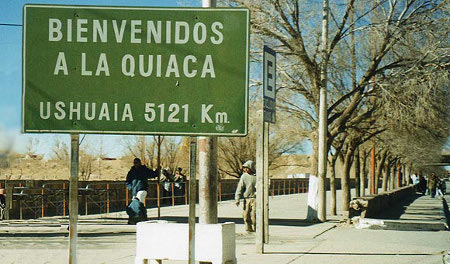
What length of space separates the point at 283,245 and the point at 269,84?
3354mm

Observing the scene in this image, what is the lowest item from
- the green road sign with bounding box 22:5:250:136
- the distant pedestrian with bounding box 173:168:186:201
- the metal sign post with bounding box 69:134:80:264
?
the distant pedestrian with bounding box 173:168:186:201

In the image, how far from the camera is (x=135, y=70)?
630cm

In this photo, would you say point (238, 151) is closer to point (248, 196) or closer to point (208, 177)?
point (248, 196)

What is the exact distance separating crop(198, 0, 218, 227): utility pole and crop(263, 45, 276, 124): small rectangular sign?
3725mm

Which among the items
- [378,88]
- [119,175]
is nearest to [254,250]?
[378,88]

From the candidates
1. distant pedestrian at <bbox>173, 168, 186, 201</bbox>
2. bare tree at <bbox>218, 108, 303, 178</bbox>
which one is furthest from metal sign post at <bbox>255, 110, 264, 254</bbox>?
bare tree at <bbox>218, 108, 303, 178</bbox>

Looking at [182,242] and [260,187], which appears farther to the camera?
[260,187]

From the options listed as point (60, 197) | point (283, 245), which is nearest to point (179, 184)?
point (60, 197)

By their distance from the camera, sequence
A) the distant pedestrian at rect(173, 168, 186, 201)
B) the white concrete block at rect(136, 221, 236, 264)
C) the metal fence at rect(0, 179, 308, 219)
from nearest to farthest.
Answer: the white concrete block at rect(136, 221, 236, 264)
the metal fence at rect(0, 179, 308, 219)
the distant pedestrian at rect(173, 168, 186, 201)

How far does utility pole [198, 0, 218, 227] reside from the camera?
9156mm

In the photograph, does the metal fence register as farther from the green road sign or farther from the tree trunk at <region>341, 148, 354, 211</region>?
the green road sign

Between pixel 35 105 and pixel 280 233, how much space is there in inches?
456

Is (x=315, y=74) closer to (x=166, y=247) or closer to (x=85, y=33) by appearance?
(x=166, y=247)

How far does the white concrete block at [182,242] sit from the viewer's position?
838cm
